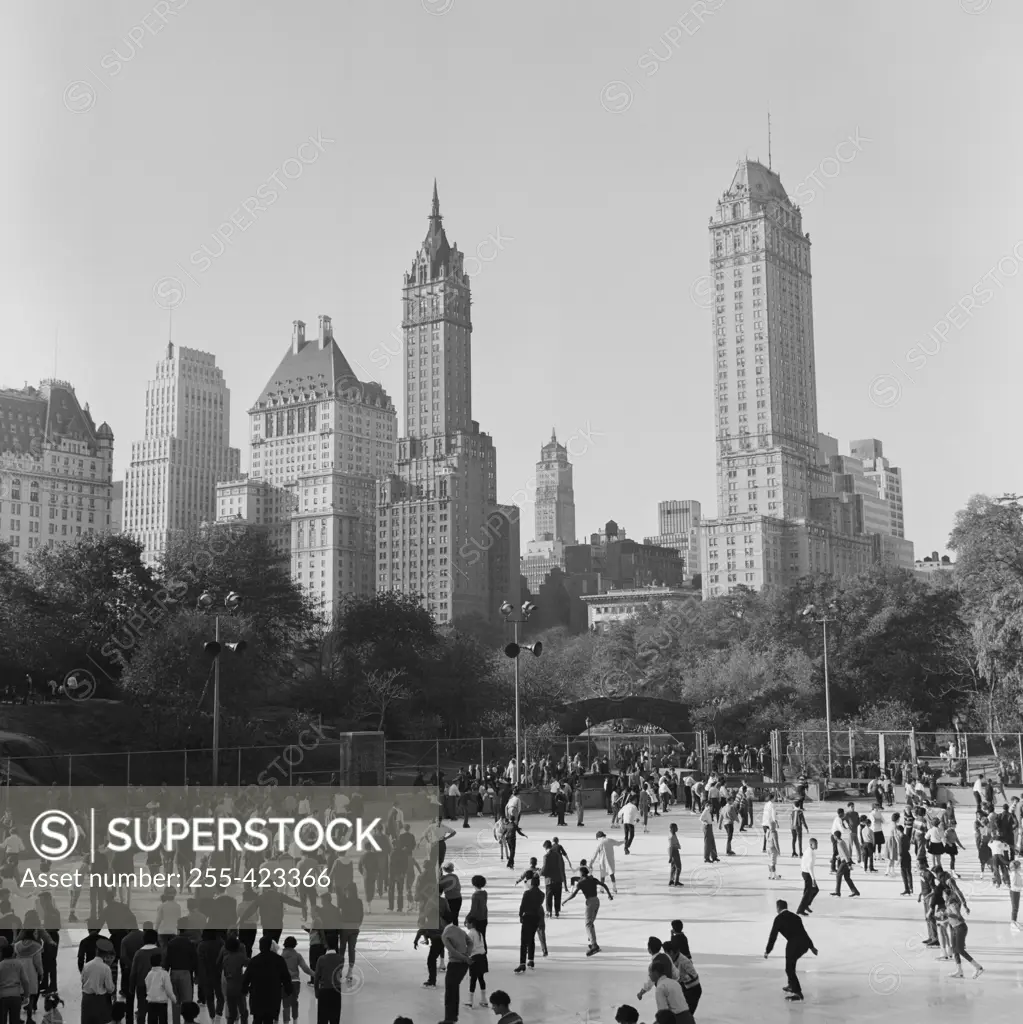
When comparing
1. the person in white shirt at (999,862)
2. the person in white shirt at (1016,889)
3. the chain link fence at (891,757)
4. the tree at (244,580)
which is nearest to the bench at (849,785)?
the chain link fence at (891,757)

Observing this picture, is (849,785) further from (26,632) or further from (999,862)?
(26,632)

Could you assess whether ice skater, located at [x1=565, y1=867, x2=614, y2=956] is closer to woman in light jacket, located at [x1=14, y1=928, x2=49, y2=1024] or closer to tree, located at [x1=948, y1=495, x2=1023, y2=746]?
woman in light jacket, located at [x1=14, y1=928, x2=49, y2=1024]

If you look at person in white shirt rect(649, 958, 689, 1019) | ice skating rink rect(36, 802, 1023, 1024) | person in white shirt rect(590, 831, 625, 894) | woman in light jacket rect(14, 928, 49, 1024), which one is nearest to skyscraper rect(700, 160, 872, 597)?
ice skating rink rect(36, 802, 1023, 1024)

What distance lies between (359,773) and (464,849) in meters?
6.85

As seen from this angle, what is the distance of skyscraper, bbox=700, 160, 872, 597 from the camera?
186750 mm

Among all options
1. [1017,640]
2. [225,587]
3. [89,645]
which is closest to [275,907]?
[1017,640]

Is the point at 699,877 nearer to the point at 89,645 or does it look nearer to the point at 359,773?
the point at 359,773

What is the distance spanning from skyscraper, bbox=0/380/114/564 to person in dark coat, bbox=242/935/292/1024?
534ft

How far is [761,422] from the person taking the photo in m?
191

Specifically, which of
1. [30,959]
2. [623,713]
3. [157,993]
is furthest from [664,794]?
[30,959]

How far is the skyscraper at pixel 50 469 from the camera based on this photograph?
556ft

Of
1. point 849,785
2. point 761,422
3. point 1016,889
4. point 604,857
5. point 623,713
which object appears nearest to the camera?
point 1016,889

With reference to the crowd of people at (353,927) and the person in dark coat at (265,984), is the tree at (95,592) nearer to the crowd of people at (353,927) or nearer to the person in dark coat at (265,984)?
the crowd of people at (353,927)

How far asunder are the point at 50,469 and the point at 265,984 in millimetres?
170754
